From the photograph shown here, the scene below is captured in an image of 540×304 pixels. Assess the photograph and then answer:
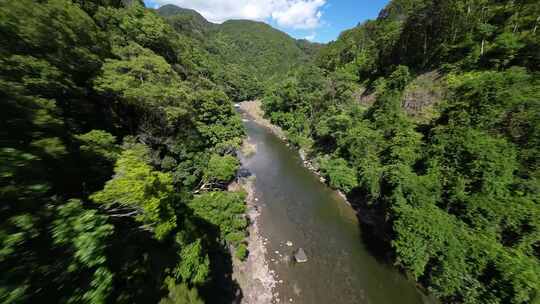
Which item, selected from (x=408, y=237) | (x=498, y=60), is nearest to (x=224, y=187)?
(x=408, y=237)

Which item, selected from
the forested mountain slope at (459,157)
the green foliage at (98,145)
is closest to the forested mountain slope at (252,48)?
the forested mountain slope at (459,157)

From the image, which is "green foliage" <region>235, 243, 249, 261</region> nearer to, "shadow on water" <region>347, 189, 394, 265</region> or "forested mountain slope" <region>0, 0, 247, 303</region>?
"forested mountain slope" <region>0, 0, 247, 303</region>

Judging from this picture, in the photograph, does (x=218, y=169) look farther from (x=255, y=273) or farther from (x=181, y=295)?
(x=181, y=295)

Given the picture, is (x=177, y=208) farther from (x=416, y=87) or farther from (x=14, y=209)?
(x=416, y=87)

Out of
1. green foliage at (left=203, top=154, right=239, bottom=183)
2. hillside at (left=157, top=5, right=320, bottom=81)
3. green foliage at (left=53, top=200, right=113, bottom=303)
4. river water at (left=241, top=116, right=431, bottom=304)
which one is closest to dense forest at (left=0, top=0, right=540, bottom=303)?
green foliage at (left=53, top=200, right=113, bottom=303)

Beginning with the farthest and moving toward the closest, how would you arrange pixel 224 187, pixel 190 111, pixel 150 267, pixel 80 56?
pixel 224 187
pixel 190 111
pixel 80 56
pixel 150 267

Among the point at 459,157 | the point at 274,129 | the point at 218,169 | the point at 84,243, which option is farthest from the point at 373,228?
the point at 274,129
